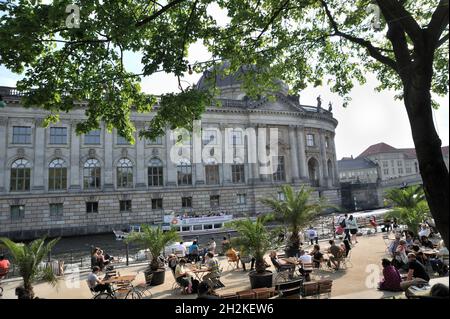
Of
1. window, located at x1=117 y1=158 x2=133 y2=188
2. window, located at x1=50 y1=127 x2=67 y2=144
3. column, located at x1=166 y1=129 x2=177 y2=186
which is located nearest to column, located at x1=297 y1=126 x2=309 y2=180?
column, located at x1=166 y1=129 x2=177 y2=186

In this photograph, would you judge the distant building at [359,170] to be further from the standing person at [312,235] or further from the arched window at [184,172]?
the standing person at [312,235]

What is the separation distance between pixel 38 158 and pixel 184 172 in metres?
18.1

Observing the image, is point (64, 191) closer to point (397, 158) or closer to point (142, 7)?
point (142, 7)

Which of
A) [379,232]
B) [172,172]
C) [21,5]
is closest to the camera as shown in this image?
[21,5]

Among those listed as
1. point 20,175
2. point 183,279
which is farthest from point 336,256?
point 20,175

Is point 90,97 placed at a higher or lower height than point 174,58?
lower

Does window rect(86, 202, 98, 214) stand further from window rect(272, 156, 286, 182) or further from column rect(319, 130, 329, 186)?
column rect(319, 130, 329, 186)

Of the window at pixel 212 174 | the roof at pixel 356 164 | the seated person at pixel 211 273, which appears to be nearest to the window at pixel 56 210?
the window at pixel 212 174

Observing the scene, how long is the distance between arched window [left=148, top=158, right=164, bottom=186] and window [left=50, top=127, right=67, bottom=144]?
11.0m

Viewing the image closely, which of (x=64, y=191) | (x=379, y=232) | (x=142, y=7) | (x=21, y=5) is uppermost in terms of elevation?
(x=142, y=7)

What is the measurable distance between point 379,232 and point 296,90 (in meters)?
19.5
